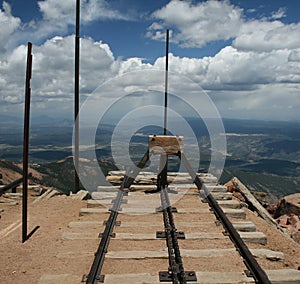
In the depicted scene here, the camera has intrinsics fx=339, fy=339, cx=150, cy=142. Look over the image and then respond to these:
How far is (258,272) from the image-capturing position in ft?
13.2

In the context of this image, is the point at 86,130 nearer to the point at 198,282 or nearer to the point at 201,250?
the point at 201,250

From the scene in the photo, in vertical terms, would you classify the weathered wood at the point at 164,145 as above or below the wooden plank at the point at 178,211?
above

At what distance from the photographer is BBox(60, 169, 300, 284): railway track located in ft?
13.7

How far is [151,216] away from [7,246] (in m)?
2.70

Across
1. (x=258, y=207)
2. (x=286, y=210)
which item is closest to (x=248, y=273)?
(x=258, y=207)

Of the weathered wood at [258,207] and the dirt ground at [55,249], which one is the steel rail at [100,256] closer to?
the dirt ground at [55,249]

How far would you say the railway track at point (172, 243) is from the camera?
4180mm

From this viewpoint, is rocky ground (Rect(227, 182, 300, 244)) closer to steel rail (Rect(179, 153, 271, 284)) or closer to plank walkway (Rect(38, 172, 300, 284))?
plank walkway (Rect(38, 172, 300, 284))

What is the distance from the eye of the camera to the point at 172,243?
202 inches

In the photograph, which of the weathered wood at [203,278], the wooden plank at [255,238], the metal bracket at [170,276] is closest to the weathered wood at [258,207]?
the wooden plank at [255,238]

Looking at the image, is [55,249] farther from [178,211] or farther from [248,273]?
[248,273]

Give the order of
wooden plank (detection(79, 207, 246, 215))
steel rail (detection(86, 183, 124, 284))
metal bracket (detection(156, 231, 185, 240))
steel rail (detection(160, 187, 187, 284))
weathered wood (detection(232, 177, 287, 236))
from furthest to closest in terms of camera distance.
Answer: weathered wood (detection(232, 177, 287, 236)) → wooden plank (detection(79, 207, 246, 215)) → metal bracket (detection(156, 231, 185, 240)) → steel rail (detection(160, 187, 187, 284)) → steel rail (detection(86, 183, 124, 284))

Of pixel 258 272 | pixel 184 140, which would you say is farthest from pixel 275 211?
pixel 258 272

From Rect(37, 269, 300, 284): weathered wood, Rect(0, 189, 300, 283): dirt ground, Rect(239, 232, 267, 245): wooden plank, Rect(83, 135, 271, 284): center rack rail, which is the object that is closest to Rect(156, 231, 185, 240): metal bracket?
Rect(83, 135, 271, 284): center rack rail
